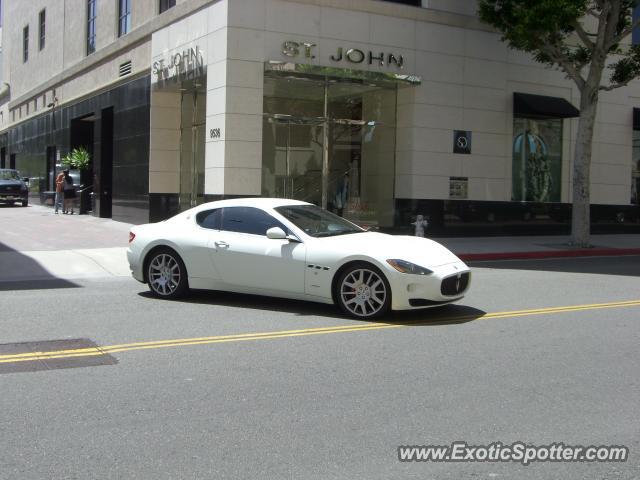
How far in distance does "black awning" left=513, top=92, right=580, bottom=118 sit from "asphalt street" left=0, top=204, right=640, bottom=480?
13.1 m

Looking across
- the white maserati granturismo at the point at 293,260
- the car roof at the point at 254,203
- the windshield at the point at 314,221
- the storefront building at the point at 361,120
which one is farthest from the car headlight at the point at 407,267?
the storefront building at the point at 361,120

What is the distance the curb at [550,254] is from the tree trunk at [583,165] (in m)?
0.57

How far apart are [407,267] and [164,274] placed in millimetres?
3567

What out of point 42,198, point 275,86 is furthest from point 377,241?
point 42,198

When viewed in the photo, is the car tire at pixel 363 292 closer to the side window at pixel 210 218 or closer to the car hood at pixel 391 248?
the car hood at pixel 391 248

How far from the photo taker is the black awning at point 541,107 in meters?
22.1

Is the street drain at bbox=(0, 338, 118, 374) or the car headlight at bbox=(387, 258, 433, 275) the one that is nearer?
the street drain at bbox=(0, 338, 118, 374)

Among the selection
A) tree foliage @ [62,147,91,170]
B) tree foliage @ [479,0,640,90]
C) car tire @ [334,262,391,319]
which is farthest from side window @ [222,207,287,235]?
tree foliage @ [62,147,91,170]

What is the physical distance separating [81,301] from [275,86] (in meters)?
10.6

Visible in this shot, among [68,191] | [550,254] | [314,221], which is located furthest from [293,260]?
[68,191]

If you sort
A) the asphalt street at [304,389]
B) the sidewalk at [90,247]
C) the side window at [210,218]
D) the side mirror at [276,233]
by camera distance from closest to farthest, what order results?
the asphalt street at [304,389], the side mirror at [276,233], the side window at [210,218], the sidewalk at [90,247]

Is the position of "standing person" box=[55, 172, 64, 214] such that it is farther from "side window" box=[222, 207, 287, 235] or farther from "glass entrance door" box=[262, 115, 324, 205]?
"side window" box=[222, 207, 287, 235]

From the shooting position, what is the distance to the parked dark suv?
33031 mm

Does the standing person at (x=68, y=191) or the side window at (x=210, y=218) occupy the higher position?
the standing person at (x=68, y=191)
